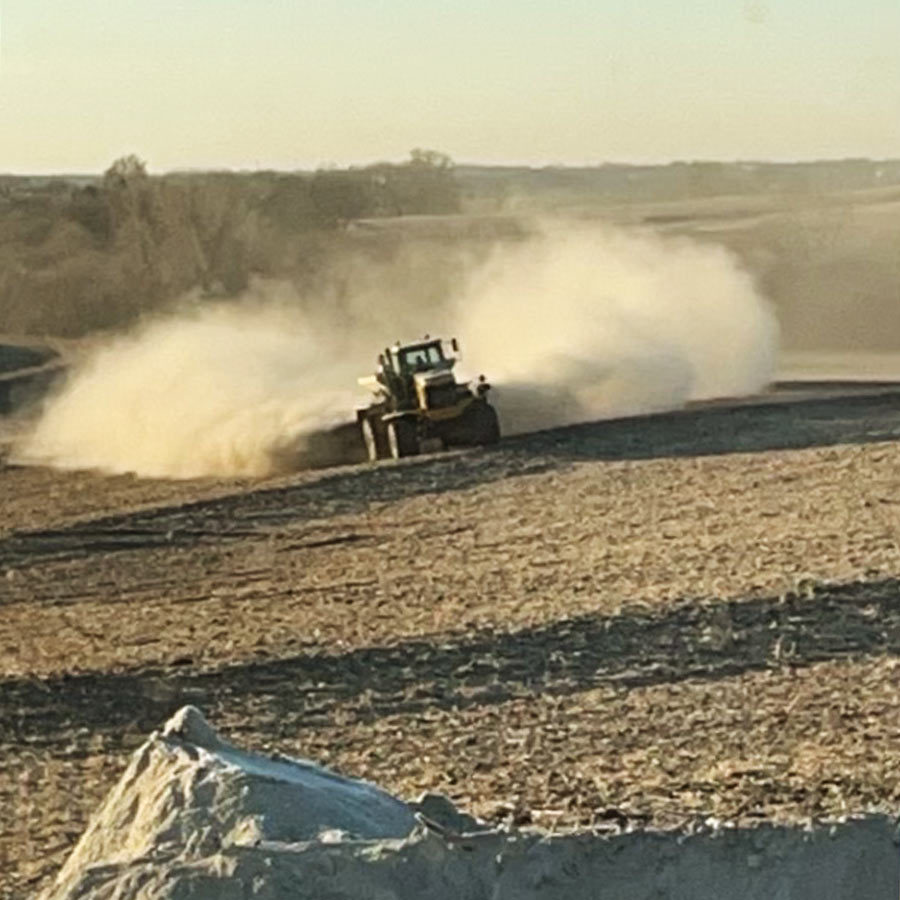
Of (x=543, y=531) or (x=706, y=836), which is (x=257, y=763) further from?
(x=543, y=531)

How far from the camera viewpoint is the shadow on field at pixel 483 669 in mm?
15211

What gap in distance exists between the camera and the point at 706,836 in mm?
6660

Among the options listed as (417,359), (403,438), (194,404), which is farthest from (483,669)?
(194,404)

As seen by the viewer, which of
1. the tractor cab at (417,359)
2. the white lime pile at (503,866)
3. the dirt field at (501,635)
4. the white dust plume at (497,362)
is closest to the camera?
the white lime pile at (503,866)

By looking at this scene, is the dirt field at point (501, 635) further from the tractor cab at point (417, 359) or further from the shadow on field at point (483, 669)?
the tractor cab at point (417, 359)

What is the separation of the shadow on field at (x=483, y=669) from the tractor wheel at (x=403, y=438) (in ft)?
60.8

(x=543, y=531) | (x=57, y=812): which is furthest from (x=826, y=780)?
(x=543, y=531)

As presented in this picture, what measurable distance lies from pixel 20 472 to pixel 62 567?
58.3ft

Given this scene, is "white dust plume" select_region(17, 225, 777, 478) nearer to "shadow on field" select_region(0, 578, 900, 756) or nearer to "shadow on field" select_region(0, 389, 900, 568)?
"shadow on field" select_region(0, 389, 900, 568)

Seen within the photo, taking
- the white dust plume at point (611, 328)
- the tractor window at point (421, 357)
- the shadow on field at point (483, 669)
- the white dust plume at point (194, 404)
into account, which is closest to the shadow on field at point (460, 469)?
the tractor window at point (421, 357)

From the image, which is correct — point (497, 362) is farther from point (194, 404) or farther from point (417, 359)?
point (417, 359)

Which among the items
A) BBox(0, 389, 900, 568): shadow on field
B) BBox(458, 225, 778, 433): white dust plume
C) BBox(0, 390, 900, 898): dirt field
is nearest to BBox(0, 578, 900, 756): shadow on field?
BBox(0, 390, 900, 898): dirt field

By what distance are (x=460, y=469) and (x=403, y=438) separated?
2627 mm

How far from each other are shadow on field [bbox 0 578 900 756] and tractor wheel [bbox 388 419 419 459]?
18.5m
